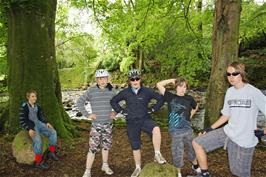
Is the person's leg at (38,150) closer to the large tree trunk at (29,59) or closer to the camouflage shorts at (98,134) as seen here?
the camouflage shorts at (98,134)

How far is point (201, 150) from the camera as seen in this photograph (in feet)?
18.2

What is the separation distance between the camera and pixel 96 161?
8062 millimetres

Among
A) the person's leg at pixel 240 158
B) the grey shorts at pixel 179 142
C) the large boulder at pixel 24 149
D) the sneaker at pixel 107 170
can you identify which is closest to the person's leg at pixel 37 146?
the large boulder at pixel 24 149

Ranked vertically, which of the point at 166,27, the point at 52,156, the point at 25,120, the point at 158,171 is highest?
the point at 166,27

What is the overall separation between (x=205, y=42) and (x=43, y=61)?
6816 millimetres

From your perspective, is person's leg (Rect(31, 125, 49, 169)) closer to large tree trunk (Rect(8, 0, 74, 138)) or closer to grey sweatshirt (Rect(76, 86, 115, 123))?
grey sweatshirt (Rect(76, 86, 115, 123))

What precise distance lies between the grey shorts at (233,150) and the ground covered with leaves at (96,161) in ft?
4.99

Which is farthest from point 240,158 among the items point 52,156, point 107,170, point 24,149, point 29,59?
point 29,59

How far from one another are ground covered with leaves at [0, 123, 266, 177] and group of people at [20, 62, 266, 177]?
312 mm

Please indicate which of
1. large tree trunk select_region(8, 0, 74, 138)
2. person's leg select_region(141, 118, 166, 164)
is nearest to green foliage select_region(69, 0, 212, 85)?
large tree trunk select_region(8, 0, 74, 138)

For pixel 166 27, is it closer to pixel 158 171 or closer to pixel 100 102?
pixel 100 102

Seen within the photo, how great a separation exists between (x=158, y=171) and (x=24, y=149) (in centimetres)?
313

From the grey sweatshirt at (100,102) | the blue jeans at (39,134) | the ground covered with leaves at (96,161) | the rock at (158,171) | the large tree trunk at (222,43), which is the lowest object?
the ground covered with leaves at (96,161)

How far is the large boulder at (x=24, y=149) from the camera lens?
738 centimetres
